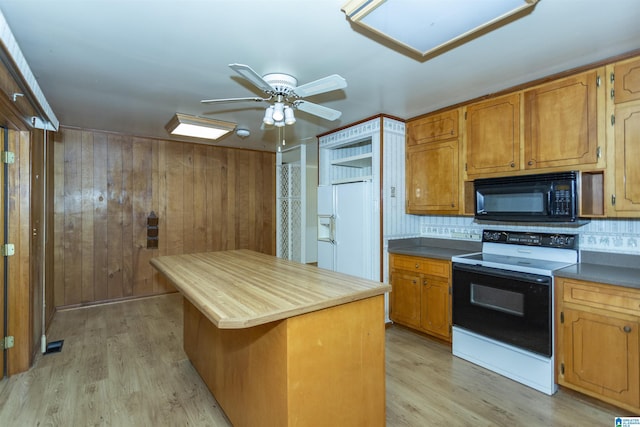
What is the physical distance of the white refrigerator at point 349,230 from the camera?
3362 millimetres

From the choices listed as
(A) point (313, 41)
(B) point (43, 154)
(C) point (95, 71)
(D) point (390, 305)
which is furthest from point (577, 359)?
(B) point (43, 154)

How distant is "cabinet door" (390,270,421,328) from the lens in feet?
10.3

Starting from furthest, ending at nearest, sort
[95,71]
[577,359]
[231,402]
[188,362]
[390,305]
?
[390,305], [188,362], [95,71], [577,359], [231,402]

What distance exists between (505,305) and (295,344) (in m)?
1.87

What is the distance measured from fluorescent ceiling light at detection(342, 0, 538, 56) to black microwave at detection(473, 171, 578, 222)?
54.7 inches

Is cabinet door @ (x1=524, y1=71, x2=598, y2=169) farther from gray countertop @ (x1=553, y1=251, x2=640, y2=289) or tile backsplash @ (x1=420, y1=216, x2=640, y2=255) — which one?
gray countertop @ (x1=553, y1=251, x2=640, y2=289)

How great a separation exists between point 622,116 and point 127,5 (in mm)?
3075

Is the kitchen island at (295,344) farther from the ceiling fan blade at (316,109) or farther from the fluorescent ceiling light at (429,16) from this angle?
the fluorescent ceiling light at (429,16)

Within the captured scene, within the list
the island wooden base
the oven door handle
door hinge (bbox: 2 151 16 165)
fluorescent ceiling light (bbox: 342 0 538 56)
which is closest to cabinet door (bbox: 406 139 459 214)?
the oven door handle

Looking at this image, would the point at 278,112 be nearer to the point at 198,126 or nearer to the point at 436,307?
the point at 198,126

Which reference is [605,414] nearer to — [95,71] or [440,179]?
[440,179]

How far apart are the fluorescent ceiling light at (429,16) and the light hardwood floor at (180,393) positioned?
2.27 meters

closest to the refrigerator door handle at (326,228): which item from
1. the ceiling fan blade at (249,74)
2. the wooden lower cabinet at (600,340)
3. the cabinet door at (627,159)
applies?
the ceiling fan blade at (249,74)

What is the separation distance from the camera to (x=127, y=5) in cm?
159
